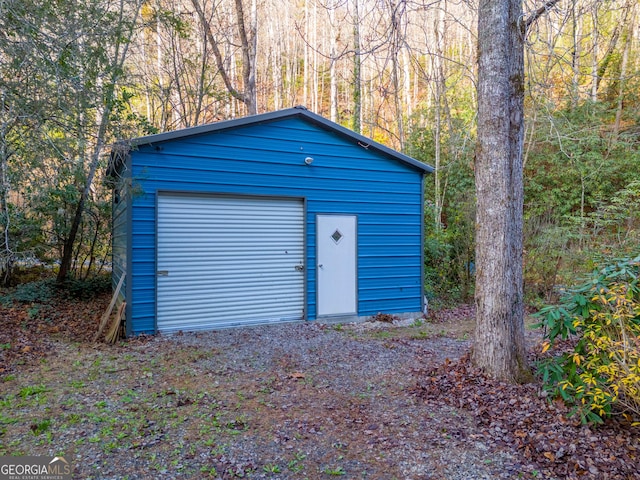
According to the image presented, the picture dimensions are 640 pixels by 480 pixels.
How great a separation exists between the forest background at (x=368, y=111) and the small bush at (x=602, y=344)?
41.3 inches

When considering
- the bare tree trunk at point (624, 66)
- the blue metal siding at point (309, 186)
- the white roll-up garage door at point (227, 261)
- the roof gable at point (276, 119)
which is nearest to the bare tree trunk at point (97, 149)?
the roof gable at point (276, 119)

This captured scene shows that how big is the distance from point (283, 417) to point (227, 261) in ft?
11.2

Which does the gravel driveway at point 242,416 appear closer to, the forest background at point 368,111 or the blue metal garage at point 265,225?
the blue metal garage at point 265,225

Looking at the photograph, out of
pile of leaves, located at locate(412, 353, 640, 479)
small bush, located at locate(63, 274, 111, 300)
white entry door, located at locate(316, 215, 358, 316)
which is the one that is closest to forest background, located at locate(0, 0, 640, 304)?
small bush, located at locate(63, 274, 111, 300)

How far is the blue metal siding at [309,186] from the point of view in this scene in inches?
215

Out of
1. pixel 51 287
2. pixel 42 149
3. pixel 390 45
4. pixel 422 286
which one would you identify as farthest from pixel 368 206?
pixel 51 287

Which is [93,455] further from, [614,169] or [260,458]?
[614,169]

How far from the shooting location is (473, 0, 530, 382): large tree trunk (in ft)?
11.5

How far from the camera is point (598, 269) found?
3100 millimetres

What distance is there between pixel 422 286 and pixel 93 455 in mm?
6167

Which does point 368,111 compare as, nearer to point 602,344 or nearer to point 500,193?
point 500,193

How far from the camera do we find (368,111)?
54.0ft

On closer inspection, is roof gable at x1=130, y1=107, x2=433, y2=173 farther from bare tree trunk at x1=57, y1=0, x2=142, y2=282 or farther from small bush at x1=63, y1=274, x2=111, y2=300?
small bush at x1=63, y1=274, x2=111, y2=300

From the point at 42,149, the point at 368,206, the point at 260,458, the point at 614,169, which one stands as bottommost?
the point at 260,458
